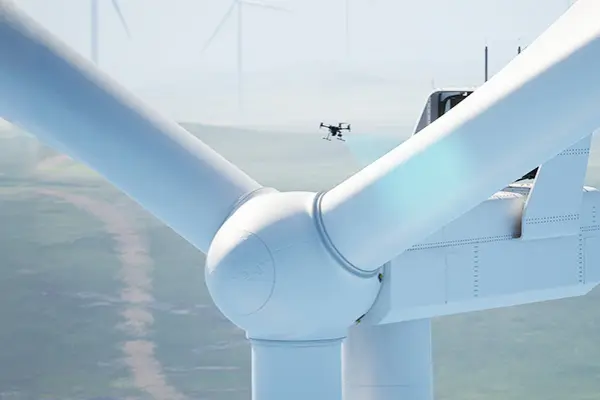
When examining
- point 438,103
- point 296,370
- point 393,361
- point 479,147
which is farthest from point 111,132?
point 438,103

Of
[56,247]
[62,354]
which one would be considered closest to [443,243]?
[62,354]

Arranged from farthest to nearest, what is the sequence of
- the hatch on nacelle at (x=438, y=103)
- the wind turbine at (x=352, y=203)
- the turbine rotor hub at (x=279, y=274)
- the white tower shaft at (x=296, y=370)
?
1. the hatch on nacelle at (x=438, y=103)
2. the white tower shaft at (x=296, y=370)
3. the turbine rotor hub at (x=279, y=274)
4. the wind turbine at (x=352, y=203)

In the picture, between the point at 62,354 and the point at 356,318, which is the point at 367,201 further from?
the point at 62,354

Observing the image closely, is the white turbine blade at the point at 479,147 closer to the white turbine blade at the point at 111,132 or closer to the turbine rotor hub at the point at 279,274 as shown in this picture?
the turbine rotor hub at the point at 279,274

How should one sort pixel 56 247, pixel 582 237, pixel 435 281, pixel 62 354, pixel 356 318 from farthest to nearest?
pixel 56 247 → pixel 62 354 → pixel 582 237 → pixel 435 281 → pixel 356 318

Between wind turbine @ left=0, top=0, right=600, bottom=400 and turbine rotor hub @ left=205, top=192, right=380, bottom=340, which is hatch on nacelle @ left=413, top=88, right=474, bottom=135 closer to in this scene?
wind turbine @ left=0, top=0, right=600, bottom=400

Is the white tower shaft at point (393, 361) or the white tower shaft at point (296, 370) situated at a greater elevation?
the white tower shaft at point (393, 361)

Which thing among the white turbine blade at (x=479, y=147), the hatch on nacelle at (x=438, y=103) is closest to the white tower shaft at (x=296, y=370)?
the white turbine blade at (x=479, y=147)
